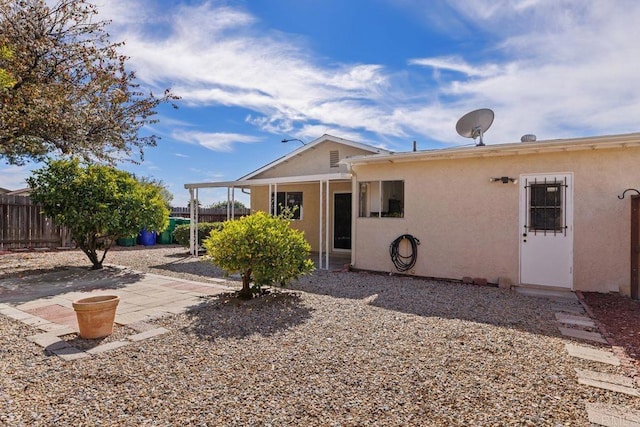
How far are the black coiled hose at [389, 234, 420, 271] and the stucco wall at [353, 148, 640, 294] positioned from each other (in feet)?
0.44

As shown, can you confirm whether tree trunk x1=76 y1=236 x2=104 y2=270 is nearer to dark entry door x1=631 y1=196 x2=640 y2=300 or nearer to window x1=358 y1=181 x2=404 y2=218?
window x1=358 y1=181 x2=404 y2=218

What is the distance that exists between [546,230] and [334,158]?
7058mm

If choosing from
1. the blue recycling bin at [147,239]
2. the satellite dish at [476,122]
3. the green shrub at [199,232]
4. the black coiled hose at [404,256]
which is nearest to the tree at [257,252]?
the black coiled hose at [404,256]

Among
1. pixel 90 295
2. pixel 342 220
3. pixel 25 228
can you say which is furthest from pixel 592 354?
pixel 25 228

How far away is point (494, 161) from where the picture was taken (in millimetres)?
7664

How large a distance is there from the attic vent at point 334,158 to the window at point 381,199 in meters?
3.18

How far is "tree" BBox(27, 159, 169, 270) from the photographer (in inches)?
326

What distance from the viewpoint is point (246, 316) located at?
505 cm

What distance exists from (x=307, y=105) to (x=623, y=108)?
27.9 ft

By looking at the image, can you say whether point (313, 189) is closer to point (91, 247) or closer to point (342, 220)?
point (342, 220)

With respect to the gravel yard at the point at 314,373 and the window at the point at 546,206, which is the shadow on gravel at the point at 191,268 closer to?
the gravel yard at the point at 314,373

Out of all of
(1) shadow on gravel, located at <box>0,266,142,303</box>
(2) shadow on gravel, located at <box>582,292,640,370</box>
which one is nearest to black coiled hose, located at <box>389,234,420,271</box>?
(2) shadow on gravel, located at <box>582,292,640,370</box>

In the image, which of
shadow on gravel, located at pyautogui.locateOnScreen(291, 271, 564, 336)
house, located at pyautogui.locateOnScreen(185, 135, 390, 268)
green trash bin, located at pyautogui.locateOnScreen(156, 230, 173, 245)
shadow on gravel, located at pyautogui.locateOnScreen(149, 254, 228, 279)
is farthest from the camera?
green trash bin, located at pyautogui.locateOnScreen(156, 230, 173, 245)

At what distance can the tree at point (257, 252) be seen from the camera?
5672 millimetres
